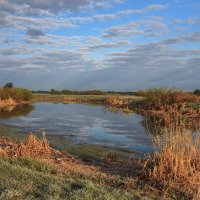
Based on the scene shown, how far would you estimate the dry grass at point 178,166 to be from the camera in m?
9.53

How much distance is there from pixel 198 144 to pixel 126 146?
24.5 ft

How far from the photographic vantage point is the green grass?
25.2 feet

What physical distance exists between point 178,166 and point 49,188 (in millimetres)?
3603

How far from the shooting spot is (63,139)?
65.8 ft

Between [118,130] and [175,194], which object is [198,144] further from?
[118,130]

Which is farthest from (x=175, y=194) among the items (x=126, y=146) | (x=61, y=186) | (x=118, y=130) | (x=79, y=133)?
(x=118, y=130)

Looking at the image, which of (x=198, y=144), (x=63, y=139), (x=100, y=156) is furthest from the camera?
(x=63, y=139)

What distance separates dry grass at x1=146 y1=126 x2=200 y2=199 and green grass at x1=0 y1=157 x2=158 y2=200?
105 cm

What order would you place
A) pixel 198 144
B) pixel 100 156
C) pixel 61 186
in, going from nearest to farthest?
pixel 61 186, pixel 198 144, pixel 100 156

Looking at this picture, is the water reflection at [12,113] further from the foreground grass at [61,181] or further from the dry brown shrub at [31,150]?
the foreground grass at [61,181]

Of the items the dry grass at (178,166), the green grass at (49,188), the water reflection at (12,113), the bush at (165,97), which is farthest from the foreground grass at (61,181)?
the bush at (165,97)

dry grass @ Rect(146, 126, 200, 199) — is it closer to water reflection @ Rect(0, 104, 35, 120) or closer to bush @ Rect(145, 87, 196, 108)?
water reflection @ Rect(0, 104, 35, 120)

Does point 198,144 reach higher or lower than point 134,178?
higher

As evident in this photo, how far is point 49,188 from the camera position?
8141 mm
